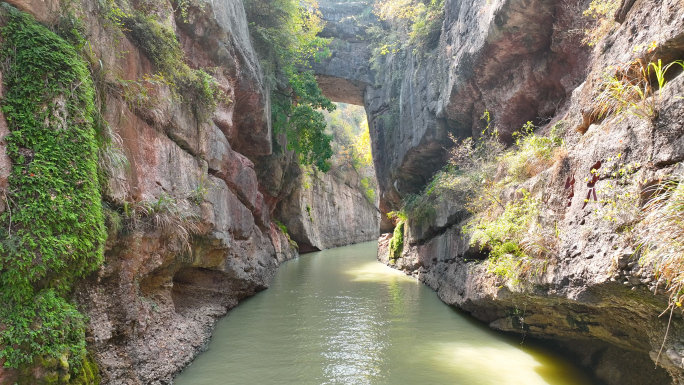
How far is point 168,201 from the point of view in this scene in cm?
552

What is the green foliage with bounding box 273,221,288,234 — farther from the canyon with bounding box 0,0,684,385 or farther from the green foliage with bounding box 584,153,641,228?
the green foliage with bounding box 584,153,641,228

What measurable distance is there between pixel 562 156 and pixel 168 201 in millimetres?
5858

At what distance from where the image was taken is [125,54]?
5328 mm

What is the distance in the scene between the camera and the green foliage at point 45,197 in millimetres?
3186

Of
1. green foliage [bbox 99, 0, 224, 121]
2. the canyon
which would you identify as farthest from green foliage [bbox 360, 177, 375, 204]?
green foliage [bbox 99, 0, 224, 121]

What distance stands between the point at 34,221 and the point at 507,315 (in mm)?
6898

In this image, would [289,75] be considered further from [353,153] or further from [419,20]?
[353,153]

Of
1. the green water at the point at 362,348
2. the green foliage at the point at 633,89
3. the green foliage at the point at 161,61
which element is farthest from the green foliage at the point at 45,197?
the green foliage at the point at 633,89

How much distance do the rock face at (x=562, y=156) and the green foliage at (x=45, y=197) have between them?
5.28m

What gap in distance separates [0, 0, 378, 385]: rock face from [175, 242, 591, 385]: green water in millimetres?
589

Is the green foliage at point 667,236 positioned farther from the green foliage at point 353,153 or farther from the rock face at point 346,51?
the green foliage at point 353,153

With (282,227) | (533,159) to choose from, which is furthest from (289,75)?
(533,159)

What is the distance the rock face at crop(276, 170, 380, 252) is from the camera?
21156 mm

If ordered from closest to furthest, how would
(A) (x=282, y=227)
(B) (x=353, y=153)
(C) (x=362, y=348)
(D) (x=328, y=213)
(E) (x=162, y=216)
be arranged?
1. (E) (x=162, y=216)
2. (C) (x=362, y=348)
3. (A) (x=282, y=227)
4. (D) (x=328, y=213)
5. (B) (x=353, y=153)
